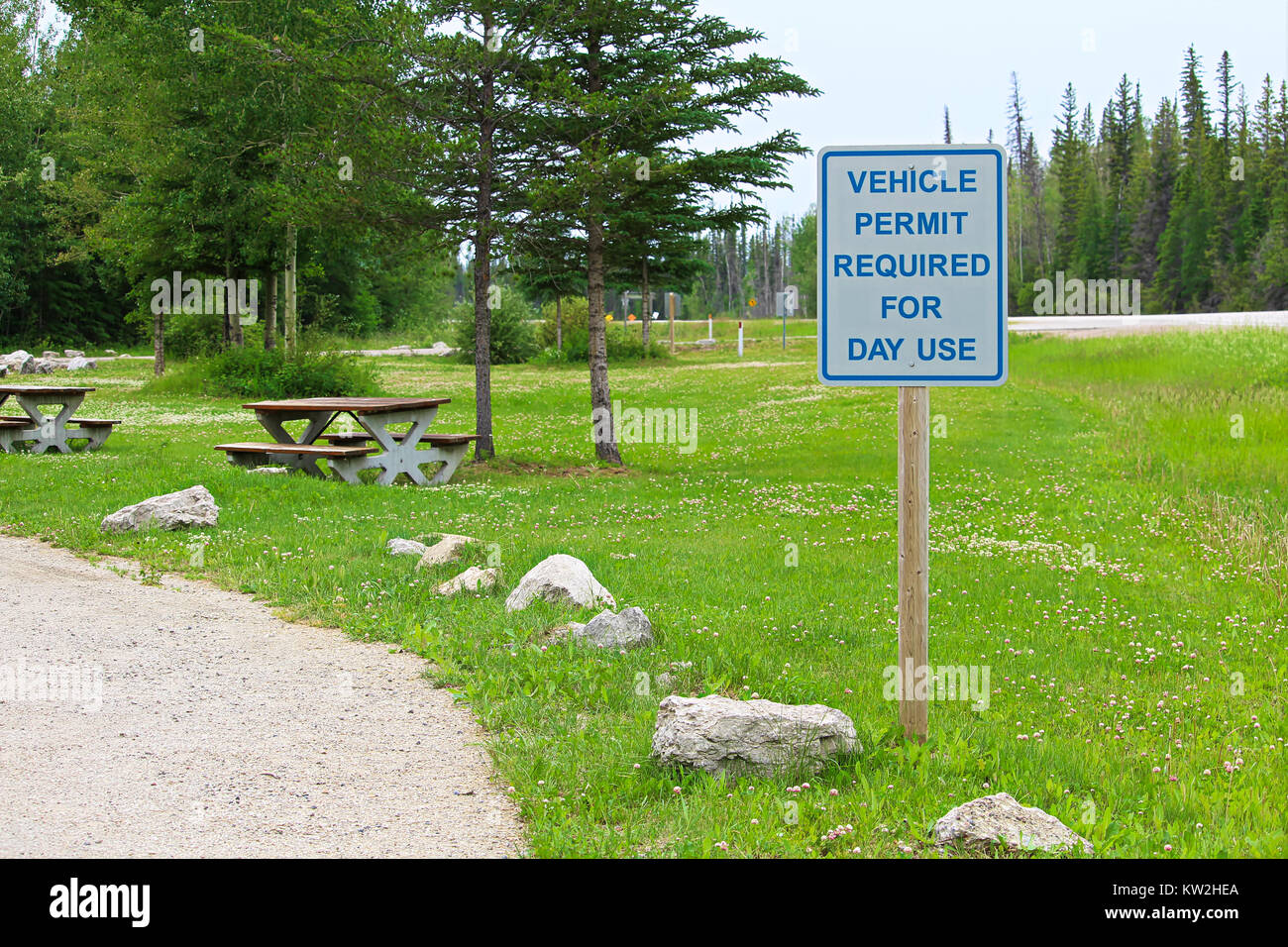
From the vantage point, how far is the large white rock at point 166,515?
11.3m

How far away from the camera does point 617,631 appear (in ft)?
23.2

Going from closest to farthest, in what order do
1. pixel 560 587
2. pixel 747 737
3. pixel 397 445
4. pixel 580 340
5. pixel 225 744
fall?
pixel 747 737 < pixel 225 744 < pixel 560 587 < pixel 397 445 < pixel 580 340

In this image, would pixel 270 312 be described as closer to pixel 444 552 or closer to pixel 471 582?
pixel 444 552

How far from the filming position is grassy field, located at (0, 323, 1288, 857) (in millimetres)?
4746

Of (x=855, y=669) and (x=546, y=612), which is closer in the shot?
(x=855, y=669)

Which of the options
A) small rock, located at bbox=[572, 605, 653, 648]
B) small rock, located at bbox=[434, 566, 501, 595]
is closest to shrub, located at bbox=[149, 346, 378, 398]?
small rock, located at bbox=[434, 566, 501, 595]

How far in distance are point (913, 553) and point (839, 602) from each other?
3.37 metres

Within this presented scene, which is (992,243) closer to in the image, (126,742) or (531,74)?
(126,742)

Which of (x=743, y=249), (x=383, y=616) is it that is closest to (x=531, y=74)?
(x=383, y=616)

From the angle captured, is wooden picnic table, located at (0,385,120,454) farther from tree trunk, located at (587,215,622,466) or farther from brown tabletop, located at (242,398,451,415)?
tree trunk, located at (587,215,622,466)

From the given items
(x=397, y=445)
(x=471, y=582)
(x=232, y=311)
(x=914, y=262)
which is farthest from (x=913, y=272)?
(x=232, y=311)

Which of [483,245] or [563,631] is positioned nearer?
[563,631]

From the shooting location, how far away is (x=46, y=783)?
4930 mm
